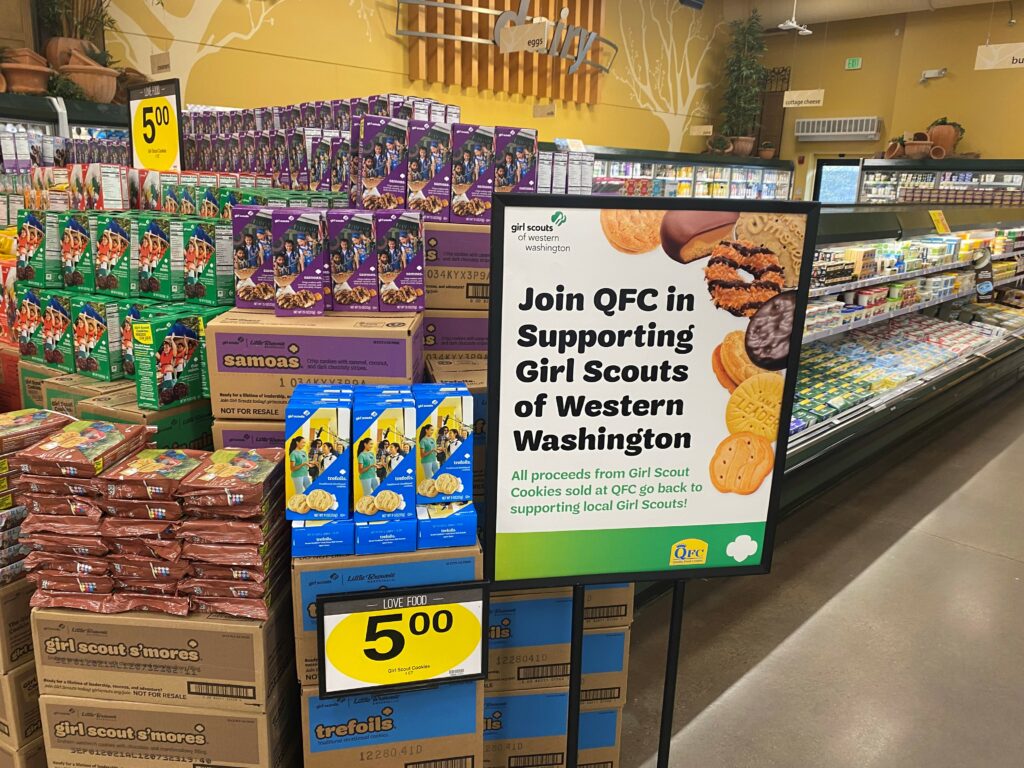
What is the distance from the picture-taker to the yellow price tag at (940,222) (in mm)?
5160

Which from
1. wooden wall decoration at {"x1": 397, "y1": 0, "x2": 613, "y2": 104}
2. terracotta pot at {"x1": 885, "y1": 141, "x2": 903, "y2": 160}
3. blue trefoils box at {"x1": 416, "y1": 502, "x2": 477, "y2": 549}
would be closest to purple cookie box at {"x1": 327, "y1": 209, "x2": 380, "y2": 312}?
blue trefoils box at {"x1": 416, "y1": 502, "x2": 477, "y2": 549}

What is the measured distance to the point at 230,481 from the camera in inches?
60.1

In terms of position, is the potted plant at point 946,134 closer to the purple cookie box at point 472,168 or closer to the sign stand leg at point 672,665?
the purple cookie box at point 472,168

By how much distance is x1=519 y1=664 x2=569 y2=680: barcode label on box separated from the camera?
6.29 feet

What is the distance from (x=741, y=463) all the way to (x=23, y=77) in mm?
5131

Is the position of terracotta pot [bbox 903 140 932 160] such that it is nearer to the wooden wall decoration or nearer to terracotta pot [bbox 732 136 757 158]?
terracotta pot [bbox 732 136 757 158]

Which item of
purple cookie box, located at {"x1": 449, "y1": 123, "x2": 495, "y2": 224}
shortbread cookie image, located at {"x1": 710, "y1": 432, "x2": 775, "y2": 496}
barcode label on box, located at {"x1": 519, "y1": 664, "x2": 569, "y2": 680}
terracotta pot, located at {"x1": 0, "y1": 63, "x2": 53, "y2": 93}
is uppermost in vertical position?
terracotta pot, located at {"x1": 0, "y1": 63, "x2": 53, "y2": 93}

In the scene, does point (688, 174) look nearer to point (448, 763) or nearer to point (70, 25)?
point (70, 25)

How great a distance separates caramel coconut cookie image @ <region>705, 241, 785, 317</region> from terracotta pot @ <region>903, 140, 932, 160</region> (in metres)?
10.2

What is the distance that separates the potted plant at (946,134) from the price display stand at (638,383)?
37.3 feet

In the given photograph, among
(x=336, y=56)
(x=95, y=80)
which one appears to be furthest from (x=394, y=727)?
(x=336, y=56)

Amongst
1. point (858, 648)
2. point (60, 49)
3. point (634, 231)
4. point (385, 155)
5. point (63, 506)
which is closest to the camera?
point (634, 231)

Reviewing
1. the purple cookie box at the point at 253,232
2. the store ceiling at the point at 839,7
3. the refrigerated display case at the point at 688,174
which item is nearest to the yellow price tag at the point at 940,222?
the refrigerated display case at the point at 688,174

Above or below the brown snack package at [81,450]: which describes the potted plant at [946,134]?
above
